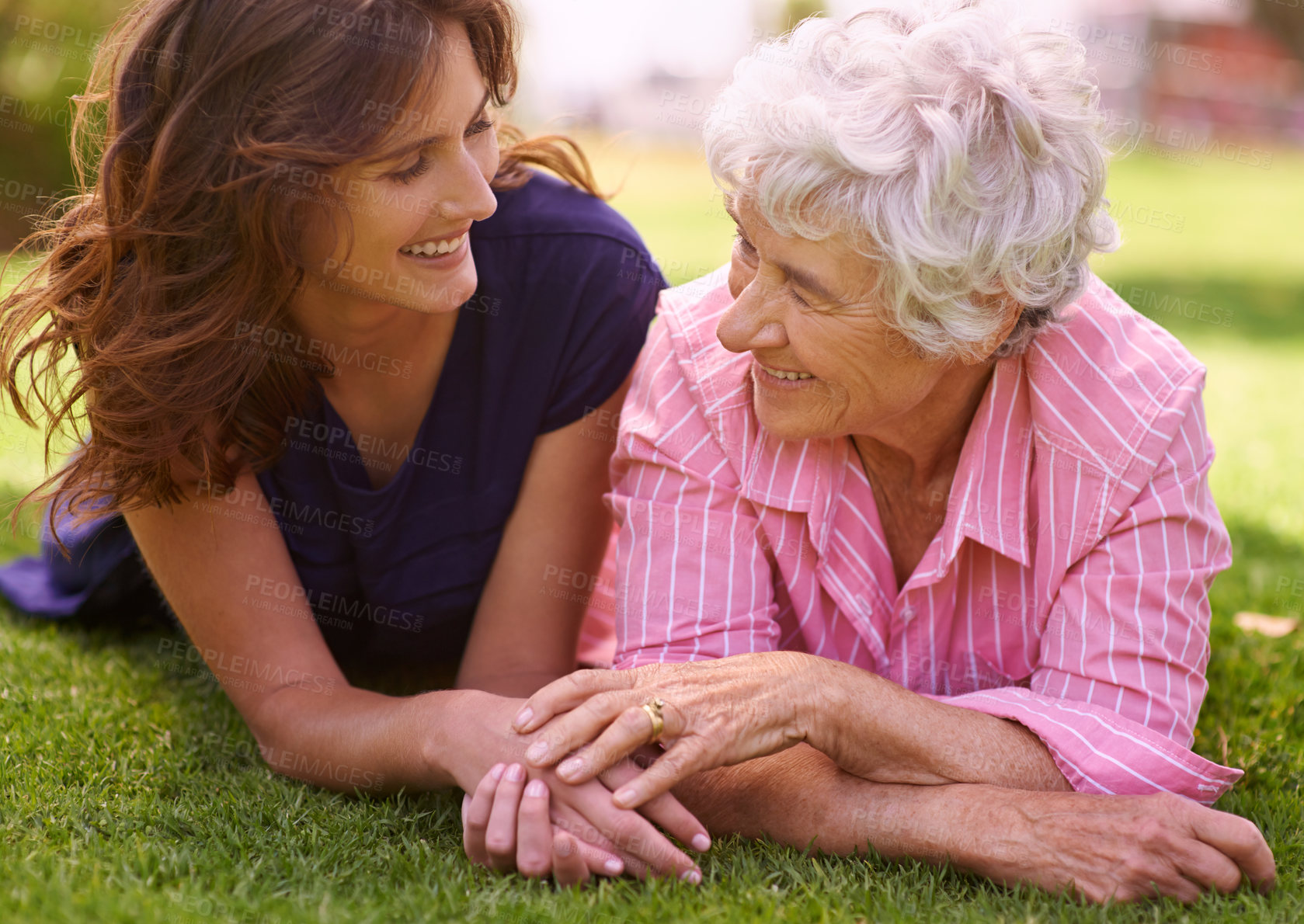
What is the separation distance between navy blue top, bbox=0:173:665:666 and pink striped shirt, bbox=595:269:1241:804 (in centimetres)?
23

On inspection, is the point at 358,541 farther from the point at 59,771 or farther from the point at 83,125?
the point at 83,125

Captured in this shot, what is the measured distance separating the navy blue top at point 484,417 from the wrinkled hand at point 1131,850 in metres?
1.36

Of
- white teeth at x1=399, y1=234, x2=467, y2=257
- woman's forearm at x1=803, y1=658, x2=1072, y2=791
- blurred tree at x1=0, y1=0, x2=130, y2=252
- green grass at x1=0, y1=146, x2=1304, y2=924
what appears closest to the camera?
green grass at x1=0, y1=146, x2=1304, y2=924

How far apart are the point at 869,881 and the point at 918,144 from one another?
1.29 m

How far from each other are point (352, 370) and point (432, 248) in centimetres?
46

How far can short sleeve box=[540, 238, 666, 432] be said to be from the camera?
112 inches

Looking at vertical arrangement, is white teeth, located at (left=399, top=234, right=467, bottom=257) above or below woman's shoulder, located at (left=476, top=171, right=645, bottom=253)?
below

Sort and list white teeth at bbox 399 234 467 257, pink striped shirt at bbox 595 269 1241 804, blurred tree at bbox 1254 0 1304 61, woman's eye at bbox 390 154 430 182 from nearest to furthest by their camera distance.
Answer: pink striped shirt at bbox 595 269 1241 804 → woman's eye at bbox 390 154 430 182 → white teeth at bbox 399 234 467 257 → blurred tree at bbox 1254 0 1304 61

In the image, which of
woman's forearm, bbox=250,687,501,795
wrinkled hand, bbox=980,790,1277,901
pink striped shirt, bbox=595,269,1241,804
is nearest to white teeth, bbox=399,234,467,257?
pink striped shirt, bbox=595,269,1241,804

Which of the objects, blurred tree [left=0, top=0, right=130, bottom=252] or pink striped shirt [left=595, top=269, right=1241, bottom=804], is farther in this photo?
blurred tree [left=0, top=0, right=130, bottom=252]

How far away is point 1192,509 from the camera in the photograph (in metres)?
2.30

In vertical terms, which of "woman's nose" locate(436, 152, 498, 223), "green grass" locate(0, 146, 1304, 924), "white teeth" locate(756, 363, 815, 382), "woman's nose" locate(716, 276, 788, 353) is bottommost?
"green grass" locate(0, 146, 1304, 924)

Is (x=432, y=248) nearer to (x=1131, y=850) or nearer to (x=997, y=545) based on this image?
(x=997, y=545)

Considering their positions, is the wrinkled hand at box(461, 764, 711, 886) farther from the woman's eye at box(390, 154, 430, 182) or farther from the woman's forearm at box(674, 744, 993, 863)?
the woman's eye at box(390, 154, 430, 182)
